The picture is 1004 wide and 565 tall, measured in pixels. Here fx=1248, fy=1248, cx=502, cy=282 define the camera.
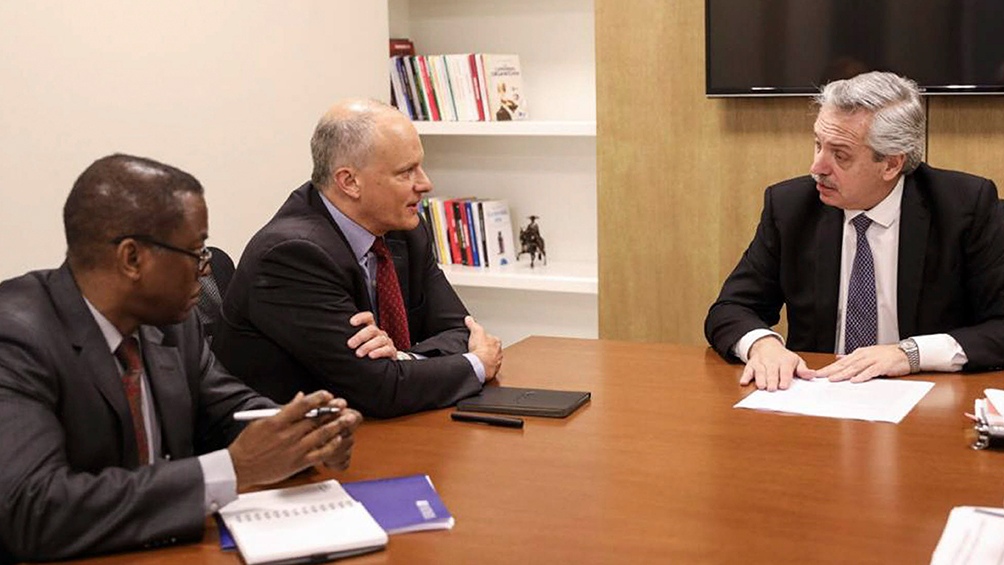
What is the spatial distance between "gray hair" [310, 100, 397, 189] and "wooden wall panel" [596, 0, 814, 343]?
1850 mm

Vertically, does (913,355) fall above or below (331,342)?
below

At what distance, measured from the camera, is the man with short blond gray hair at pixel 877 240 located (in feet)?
9.98

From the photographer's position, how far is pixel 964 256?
3062 mm

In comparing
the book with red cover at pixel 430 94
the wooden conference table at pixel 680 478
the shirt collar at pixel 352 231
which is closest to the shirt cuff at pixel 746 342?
the wooden conference table at pixel 680 478

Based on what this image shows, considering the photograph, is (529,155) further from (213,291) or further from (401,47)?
(213,291)

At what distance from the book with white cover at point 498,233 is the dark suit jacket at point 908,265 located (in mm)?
1997

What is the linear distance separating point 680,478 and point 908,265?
4.18ft

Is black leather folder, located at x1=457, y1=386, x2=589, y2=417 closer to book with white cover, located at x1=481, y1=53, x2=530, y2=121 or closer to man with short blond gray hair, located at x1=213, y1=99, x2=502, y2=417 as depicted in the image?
man with short blond gray hair, located at x1=213, y1=99, x2=502, y2=417

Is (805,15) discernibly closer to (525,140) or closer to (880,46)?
(880,46)

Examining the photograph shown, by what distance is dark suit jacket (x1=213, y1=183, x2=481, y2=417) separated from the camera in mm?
2523

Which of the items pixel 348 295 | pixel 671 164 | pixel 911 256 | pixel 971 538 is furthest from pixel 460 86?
pixel 971 538

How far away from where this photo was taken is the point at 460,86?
16.6ft

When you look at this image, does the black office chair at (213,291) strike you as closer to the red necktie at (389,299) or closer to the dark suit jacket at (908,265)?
the red necktie at (389,299)

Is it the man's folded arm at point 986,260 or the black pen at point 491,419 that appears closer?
the black pen at point 491,419
